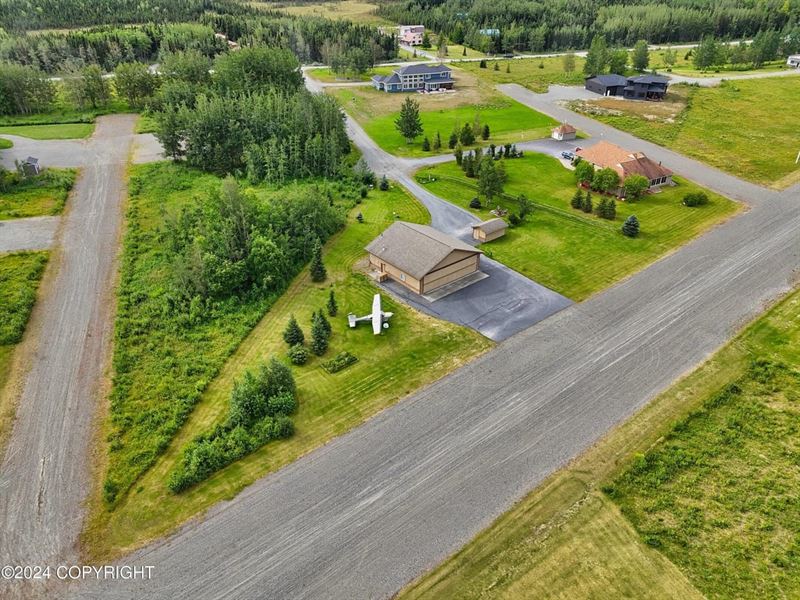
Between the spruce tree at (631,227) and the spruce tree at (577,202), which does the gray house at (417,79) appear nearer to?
the spruce tree at (577,202)

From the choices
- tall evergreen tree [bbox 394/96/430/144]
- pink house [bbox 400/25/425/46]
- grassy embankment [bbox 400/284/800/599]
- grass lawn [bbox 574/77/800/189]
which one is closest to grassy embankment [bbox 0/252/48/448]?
grassy embankment [bbox 400/284/800/599]

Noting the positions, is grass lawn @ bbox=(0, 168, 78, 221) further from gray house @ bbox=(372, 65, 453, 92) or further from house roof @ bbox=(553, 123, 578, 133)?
house roof @ bbox=(553, 123, 578, 133)

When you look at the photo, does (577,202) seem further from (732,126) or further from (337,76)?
(337,76)

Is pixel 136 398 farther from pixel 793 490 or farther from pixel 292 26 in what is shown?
pixel 292 26

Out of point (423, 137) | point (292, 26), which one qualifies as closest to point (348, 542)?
point (423, 137)

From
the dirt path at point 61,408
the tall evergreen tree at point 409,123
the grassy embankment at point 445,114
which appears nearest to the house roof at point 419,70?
the grassy embankment at point 445,114
